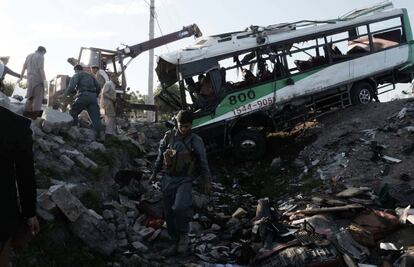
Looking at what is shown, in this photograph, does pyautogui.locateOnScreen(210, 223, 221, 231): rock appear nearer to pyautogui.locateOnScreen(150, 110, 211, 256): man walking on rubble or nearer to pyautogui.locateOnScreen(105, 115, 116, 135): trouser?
pyautogui.locateOnScreen(150, 110, 211, 256): man walking on rubble

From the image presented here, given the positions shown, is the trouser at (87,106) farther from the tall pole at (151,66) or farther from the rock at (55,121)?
the tall pole at (151,66)

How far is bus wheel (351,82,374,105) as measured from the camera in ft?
36.9

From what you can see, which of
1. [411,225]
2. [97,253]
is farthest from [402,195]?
[97,253]

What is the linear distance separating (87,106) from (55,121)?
128 cm

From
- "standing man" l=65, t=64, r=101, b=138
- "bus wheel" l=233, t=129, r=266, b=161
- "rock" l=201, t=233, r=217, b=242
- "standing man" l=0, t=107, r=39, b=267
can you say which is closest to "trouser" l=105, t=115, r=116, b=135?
"standing man" l=65, t=64, r=101, b=138

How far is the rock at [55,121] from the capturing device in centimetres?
719

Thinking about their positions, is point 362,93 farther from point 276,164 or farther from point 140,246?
point 140,246

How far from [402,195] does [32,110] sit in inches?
267

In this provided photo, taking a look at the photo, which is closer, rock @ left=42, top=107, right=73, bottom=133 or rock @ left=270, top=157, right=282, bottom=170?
rock @ left=42, top=107, right=73, bottom=133

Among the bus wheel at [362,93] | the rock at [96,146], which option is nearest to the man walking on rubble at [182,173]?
the rock at [96,146]

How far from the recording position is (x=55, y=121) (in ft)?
23.9

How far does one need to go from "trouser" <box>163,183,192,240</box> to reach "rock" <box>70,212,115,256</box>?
79 cm

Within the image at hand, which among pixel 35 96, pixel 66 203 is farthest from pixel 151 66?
pixel 66 203

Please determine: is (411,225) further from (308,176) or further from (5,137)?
(5,137)
